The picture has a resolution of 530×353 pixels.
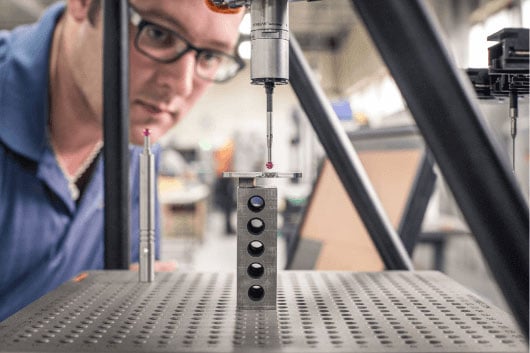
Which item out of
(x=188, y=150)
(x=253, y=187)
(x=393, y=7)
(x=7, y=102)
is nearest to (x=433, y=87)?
(x=393, y=7)

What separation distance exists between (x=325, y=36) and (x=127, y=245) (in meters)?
10.6

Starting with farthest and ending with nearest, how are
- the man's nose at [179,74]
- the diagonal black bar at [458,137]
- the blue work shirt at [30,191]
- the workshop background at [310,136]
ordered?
the man's nose at [179,74], the blue work shirt at [30,191], the workshop background at [310,136], the diagonal black bar at [458,137]

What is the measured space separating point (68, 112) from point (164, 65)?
25cm

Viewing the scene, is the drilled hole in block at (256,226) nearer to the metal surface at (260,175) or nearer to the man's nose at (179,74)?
the metal surface at (260,175)

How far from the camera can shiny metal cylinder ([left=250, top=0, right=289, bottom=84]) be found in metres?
0.49

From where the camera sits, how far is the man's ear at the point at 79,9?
1.15 metres

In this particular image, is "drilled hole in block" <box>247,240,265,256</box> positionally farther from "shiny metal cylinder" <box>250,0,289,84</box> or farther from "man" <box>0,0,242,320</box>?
"man" <box>0,0,242,320</box>

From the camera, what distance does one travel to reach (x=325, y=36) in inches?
426

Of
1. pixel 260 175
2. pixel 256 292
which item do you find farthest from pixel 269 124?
pixel 256 292

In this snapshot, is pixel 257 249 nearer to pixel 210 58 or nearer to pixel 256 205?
pixel 256 205

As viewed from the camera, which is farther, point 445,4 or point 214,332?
point 445,4

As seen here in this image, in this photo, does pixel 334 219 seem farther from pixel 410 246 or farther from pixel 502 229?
pixel 502 229

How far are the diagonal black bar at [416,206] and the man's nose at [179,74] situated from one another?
0.62m

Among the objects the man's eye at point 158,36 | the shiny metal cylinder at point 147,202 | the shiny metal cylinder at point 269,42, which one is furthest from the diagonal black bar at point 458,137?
the man's eye at point 158,36
